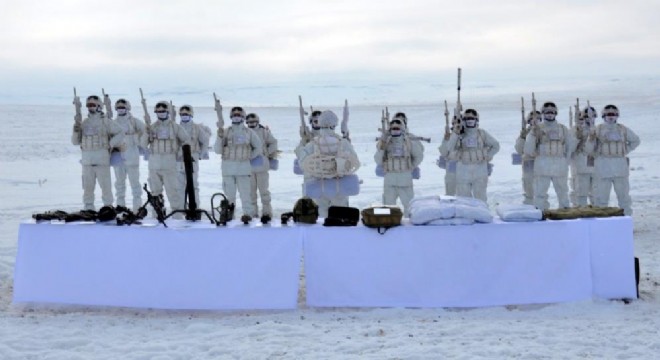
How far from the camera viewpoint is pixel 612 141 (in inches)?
457

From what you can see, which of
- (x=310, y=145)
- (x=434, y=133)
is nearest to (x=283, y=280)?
(x=310, y=145)

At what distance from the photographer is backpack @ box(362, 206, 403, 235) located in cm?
696

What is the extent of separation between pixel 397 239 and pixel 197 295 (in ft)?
5.50

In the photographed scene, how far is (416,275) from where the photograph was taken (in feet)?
23.3

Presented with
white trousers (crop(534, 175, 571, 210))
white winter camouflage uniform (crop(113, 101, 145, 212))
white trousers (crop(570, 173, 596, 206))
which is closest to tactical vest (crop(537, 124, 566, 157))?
white trousers (crop(534, 175, 571, 210))

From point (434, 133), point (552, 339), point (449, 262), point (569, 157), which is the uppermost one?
point (434, 133)

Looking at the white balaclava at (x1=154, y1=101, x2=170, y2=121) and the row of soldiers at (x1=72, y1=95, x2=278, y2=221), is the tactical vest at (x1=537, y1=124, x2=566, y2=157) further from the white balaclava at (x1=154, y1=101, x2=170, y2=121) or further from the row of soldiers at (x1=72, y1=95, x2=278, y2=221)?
the white balaclava at (x1=154, y1=101, x2=170, y2=121)

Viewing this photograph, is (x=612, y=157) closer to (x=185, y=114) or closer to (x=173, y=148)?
(x=185, y=114)

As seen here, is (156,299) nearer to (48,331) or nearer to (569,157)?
(48,331)

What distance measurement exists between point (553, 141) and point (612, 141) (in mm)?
758

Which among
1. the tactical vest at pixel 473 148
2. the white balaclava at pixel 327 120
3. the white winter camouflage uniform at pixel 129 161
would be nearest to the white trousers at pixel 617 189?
the tactical vest at pixel 473 148

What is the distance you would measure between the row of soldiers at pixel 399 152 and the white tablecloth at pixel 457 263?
3456 millimetres

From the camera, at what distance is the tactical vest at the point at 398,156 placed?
11.0 metres

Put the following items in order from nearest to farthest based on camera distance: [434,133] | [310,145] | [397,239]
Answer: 1. [397,239]
2. [310,145]
3. [434,133]
